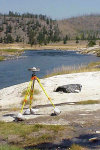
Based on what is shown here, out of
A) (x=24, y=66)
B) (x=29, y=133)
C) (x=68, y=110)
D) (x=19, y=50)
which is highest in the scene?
(x=29, y=133)

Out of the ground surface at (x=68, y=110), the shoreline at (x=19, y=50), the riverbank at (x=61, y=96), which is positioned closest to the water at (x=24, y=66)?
the riverbank at (x=61, y=96)

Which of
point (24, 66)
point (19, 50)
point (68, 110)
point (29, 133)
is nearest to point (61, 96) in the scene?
point (68, 110)

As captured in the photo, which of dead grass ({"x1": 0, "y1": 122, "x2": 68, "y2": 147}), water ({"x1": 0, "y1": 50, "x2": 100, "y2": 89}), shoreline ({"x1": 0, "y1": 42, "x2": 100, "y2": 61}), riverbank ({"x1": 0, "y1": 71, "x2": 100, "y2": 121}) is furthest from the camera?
shoreline ({"x1": 0, "y1": 42, "x2": 100, "y2": 61})

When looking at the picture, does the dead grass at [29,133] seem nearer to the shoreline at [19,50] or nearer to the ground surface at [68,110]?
the ground surface at [68,110]

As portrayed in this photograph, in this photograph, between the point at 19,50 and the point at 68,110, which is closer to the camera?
the point at 68,110

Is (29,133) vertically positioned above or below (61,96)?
above

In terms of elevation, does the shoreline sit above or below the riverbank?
below

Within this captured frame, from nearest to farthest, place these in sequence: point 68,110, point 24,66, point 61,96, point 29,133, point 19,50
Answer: point 29,133, point 68,110, point 61,96, point 24,66, point 19,50

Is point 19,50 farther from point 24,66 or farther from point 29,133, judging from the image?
point 29,133

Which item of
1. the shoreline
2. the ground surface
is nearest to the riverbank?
the ground surface

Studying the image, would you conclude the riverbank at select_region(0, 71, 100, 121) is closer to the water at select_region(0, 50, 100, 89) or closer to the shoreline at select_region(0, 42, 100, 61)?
the water at select_region(0, 50, 100, 89)

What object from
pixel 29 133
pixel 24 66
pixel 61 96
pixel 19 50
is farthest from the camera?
pixel 19 50

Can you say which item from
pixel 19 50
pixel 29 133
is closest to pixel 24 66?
pixel 29 133

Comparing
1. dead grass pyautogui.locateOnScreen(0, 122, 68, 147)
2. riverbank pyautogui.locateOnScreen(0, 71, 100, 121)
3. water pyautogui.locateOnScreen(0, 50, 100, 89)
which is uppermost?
dead grass pyautogui.locateOnScreen(0, 122, 68, 147)
